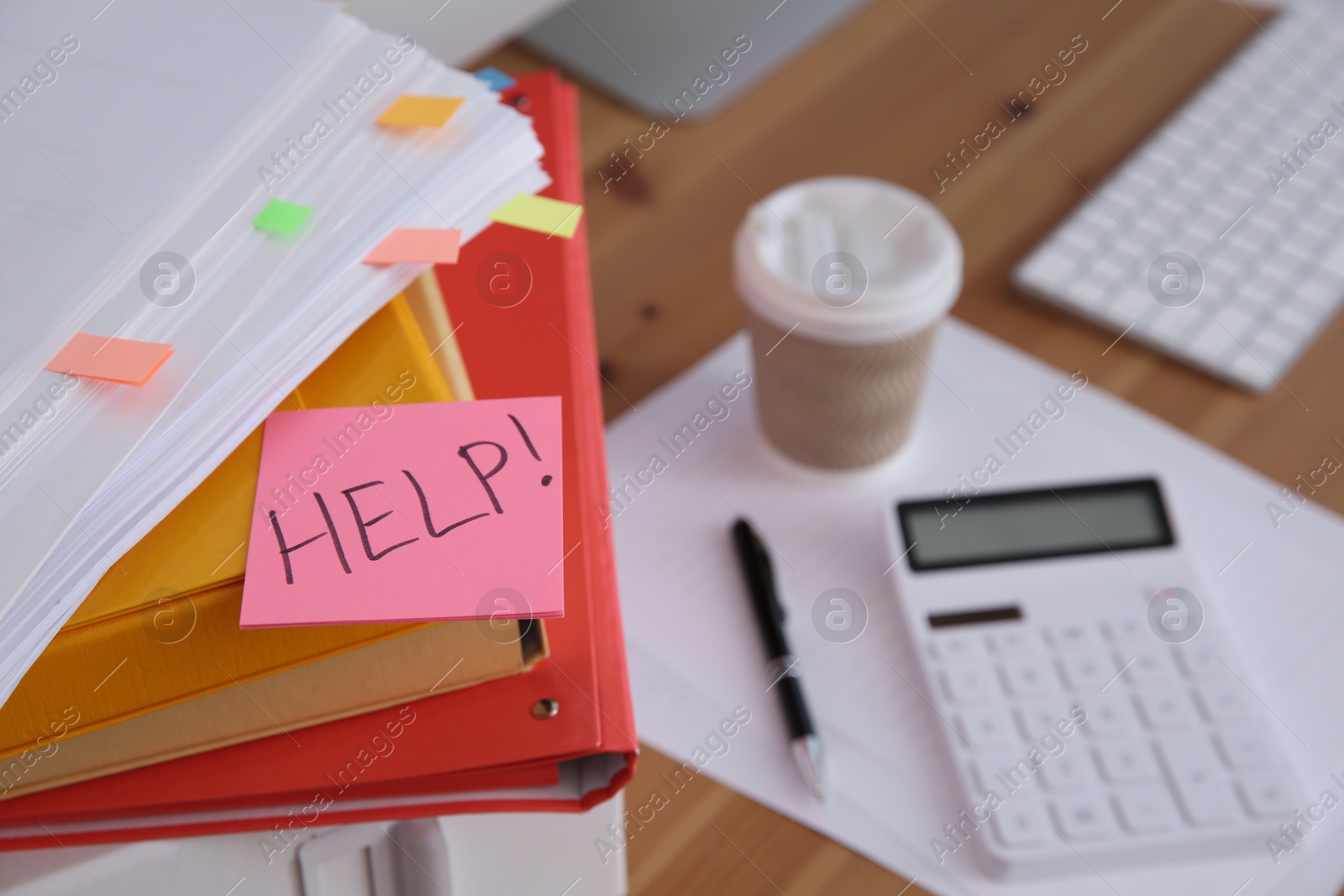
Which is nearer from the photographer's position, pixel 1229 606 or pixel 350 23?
pixel 350 23

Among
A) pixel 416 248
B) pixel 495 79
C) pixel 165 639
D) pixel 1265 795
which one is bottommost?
pixel 1265 795

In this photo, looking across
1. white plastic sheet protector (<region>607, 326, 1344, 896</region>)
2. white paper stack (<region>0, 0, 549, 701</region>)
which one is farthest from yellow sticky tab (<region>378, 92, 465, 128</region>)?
white plastic sheet protector (<region>607, 326, 1344, 896</region>)

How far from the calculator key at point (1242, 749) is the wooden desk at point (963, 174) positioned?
0.62 feet

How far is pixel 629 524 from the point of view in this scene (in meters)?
0.60

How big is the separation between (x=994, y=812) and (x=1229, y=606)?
0.18m

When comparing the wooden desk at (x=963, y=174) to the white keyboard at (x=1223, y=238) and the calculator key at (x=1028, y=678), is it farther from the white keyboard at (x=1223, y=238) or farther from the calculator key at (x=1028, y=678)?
the calculator key at (x=1028, y=678)

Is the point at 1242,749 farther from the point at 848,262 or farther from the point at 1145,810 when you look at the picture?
the point at 848,262

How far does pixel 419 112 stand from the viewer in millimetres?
417

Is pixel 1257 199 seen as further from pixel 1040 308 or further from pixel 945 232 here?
pixel 945 232

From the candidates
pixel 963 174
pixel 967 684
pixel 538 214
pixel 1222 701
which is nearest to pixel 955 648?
pixel 967 684

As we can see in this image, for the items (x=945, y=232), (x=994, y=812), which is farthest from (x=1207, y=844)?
(x=945, y=232)

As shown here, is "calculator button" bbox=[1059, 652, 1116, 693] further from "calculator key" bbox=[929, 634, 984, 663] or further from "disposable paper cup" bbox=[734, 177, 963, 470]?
"disposable paper cup" bbox=[734, 177, 963, 470]

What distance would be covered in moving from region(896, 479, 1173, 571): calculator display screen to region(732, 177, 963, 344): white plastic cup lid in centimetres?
10

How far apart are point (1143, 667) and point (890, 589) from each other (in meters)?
0.12
